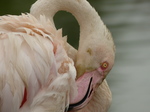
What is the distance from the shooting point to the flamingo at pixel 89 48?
445 cm

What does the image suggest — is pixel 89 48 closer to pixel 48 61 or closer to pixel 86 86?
pixel 86 86

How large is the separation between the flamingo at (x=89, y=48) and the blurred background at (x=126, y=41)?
6.06 feet

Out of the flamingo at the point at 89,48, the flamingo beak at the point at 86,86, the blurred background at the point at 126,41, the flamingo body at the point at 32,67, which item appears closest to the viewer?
the flamingo body at the point at 32,67

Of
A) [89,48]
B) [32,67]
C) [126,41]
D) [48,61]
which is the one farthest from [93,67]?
[126,41]

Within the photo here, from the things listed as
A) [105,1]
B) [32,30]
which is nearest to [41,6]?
[32,30]

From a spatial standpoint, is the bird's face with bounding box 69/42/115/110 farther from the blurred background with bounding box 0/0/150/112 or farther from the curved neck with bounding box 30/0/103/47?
the blurred background with bounding box 0/0/150/112

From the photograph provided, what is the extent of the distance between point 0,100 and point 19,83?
0.59ft

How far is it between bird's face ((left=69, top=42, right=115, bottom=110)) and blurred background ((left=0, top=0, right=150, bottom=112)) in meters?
2.24

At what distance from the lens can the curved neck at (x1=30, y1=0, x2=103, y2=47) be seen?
461 centimetres

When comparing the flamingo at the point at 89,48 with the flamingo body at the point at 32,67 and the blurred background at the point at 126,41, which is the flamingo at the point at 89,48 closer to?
the flamingo body at the point at 32,67

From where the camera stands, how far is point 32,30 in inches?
165

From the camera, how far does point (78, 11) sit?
470cm

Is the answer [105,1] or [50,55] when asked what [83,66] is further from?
[105,1]

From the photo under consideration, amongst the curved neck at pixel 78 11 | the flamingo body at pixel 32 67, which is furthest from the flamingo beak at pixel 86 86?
the curved neck at pixel 78 11
